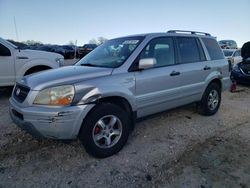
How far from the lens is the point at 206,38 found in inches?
227

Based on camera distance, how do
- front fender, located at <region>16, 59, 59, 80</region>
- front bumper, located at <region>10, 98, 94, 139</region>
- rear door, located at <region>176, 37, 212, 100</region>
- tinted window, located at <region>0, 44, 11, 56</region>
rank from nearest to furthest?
front bumper, located at <region>10, 98, 94, 139</region>
rear door, located at <region>176, 37, 212, 100</region>
tinted window, located at <region>0, 44, 11, 56</region>
front fender, located at <region>16, 59, 59, 80</region>

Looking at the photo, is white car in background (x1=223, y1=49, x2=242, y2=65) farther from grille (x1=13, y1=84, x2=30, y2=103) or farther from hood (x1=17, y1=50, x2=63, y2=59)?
grille (x1=13, y1=84, x2=30, y2=103)

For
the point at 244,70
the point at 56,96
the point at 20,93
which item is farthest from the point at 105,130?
the point at 244,70

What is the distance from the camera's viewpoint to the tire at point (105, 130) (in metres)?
3.52

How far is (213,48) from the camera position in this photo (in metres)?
5.86

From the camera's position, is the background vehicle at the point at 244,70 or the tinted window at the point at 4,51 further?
the background vehicle at the point at 244,70

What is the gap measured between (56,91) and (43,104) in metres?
0.23

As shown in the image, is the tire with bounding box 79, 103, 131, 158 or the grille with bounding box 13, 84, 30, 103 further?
the grille with bounding box 13, 84, 30, 103

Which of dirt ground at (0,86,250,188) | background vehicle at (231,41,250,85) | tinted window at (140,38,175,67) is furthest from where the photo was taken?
background vehicle at (231,41,250,85)

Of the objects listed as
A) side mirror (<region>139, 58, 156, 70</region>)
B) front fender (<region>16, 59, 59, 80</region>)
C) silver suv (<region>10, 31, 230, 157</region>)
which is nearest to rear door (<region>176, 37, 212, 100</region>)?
silver suv (<region>10, 31, 230, 157</region>)

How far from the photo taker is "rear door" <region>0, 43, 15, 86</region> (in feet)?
22.7

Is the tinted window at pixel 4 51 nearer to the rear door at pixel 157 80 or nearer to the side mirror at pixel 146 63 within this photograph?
the rear door at pixel 157 80

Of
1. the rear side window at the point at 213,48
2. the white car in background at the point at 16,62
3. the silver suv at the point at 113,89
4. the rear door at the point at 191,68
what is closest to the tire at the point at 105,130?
the silver suv at the point at 113,89

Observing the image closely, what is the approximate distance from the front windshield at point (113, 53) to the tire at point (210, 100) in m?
2.10
